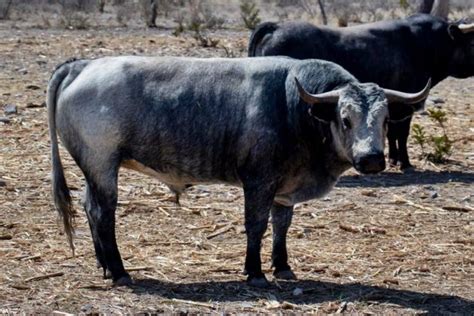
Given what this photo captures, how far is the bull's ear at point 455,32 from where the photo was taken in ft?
44.2

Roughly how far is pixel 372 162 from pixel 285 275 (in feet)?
4.68

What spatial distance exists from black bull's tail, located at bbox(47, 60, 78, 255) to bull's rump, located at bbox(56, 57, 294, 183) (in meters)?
0.12

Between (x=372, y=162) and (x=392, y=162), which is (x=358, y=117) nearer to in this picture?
(x=372, y=162)

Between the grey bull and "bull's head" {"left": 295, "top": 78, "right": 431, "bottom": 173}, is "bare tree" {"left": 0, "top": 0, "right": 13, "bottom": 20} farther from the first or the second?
"bull's head" {"left": 295, "top": 78, "right": 431, "bottom": 173}

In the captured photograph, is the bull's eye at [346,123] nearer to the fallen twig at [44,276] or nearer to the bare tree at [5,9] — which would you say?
the fallen twig at [44,276]

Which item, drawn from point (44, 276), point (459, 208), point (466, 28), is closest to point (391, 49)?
point (466, 28)

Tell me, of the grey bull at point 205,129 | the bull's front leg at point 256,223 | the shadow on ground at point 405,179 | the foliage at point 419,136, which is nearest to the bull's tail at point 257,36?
the shadow on ground at point 405,179

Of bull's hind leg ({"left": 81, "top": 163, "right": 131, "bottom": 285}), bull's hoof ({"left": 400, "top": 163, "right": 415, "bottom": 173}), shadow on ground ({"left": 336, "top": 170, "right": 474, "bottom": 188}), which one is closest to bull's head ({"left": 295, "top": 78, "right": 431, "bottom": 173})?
bull's hind leg ({"left": 81, "top": 163, "right": 131, "bottom": 285})

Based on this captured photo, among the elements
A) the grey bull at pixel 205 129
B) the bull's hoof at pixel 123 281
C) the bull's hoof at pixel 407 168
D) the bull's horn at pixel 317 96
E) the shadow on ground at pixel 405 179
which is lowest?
the bull's hoof at pixel 407 168

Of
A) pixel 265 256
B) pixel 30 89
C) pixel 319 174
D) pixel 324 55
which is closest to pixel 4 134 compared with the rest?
pixel 30 89

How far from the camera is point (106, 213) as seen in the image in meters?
8.42

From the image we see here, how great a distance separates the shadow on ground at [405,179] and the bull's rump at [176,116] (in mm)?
3727

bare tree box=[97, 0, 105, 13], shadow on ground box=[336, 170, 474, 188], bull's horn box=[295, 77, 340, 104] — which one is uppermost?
bull's horn box=[295, 77, 340, 104]

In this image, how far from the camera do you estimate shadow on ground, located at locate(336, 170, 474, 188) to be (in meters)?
12.1
